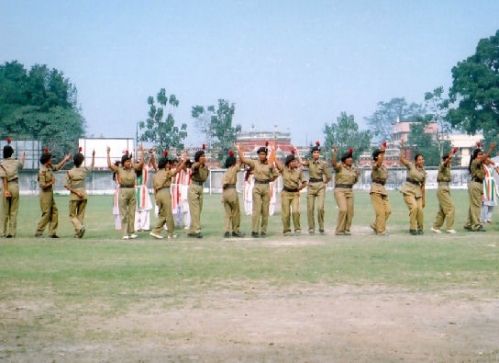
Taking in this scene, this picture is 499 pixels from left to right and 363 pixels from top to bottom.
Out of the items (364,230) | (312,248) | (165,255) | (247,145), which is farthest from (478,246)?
(247,145)

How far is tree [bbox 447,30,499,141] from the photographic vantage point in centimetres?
5762

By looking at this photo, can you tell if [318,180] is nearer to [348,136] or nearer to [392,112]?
[348,136]

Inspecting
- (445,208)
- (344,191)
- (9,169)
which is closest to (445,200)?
(445,208)

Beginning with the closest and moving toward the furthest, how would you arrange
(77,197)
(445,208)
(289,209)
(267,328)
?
(267,328) → (77,197) → (445,208) → (289,209)

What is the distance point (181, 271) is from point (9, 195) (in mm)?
7507

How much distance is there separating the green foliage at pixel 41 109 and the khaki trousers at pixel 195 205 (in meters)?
41.6

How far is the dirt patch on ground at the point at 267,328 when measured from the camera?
20.8ft

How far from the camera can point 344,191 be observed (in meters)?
17.4

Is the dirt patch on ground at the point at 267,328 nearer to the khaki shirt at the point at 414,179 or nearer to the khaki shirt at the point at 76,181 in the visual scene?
the khaki shirt at the point at 414,179

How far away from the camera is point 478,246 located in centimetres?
1420

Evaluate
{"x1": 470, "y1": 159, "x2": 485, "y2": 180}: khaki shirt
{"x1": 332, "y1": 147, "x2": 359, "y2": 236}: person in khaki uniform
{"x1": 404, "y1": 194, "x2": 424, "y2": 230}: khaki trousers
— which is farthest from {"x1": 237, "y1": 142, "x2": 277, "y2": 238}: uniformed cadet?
{"x1": 470, "y1": 159, "x2": 485, "y2": 180}: khaki shirt

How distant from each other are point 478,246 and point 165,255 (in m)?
6.26

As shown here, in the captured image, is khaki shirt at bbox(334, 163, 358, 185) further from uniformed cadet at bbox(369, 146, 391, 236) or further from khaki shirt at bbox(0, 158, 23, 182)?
khaki shirt at bbox(0, 158, 23, 182)

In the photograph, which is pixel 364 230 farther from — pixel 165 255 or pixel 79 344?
pixel 79 344
